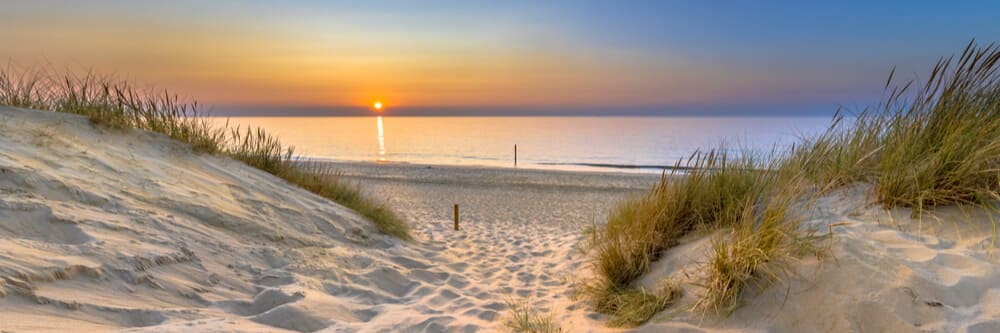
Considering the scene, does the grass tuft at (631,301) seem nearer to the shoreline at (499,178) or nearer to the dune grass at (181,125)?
the dune grass at (181,125)

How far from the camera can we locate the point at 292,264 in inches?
160

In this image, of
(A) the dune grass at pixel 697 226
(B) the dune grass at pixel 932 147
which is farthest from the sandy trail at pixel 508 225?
(B) the dune grass at pixel 932 147

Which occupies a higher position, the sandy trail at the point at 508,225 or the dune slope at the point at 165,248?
the dune slope at the point at 165,248

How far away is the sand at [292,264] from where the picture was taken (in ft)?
8.23

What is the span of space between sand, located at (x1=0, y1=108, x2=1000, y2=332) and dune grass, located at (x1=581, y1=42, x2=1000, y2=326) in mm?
136

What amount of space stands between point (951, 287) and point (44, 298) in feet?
15.1

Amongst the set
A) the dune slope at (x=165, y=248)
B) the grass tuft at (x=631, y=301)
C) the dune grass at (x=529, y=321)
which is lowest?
the dune grass at (x=529, y=321)

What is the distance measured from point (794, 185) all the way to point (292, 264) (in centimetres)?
407

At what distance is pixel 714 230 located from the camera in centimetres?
402

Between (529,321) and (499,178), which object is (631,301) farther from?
(499,178)

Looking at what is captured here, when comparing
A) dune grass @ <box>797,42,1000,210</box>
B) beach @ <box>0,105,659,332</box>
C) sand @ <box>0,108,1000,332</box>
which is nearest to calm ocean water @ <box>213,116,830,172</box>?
dune grass @ <box>797,42,1000,210</box>

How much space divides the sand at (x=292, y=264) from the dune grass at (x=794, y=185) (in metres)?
0.14

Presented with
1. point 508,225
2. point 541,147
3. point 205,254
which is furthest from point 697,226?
point 541,147

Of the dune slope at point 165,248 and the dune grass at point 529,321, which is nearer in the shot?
the dune slope at point 165,248
